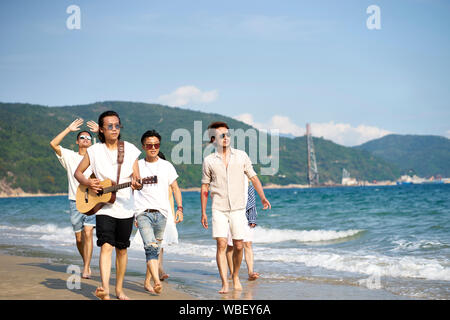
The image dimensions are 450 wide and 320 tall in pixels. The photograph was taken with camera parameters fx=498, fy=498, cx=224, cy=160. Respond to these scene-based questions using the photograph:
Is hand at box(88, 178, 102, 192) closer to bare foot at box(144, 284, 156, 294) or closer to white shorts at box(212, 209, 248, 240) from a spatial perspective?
white shorts at box(212, 209, 248, 240)

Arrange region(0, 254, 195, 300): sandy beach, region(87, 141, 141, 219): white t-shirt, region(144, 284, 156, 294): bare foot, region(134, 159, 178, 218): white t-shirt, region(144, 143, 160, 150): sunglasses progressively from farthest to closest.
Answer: region(144, 284, 156, 294): bare foot, region(144, 143, 160, 150): sunglasses, region(134, 159, 178, 218): white t-shirt, region(0, 254, 195, 300): sandy beach, region(87, 141, 141, 219): white t-shirt

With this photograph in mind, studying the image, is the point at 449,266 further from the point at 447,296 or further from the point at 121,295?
the point at 121,295

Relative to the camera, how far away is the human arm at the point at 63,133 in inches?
245

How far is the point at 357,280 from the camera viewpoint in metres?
7.63

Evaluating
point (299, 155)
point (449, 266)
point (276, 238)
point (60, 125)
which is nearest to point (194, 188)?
point (60, 125)

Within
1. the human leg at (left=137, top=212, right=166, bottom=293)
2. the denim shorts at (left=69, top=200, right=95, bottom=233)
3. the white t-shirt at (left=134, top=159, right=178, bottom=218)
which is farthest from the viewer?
the denim shorts at (left=69, top=200, right=95, bottom=233)

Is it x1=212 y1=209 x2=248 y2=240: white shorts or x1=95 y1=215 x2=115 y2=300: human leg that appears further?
x1=212 y1=209 x2=248 y2=240: white shorts

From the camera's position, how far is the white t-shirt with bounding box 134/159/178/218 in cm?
598

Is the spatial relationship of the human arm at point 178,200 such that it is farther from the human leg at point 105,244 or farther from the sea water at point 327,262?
the human leg at point 105,244

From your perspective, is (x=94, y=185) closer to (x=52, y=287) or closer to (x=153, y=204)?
(x=153, y=204)

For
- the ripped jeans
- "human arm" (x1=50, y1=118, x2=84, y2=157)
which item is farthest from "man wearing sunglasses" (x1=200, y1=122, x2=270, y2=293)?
"human arm" (x1=50, y1=118, x2=84, y2=157)

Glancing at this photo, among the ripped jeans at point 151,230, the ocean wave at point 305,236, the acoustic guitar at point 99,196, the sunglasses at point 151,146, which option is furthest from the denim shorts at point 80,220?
the ocean wave at point 305,236

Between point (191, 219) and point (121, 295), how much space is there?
58.9ft
